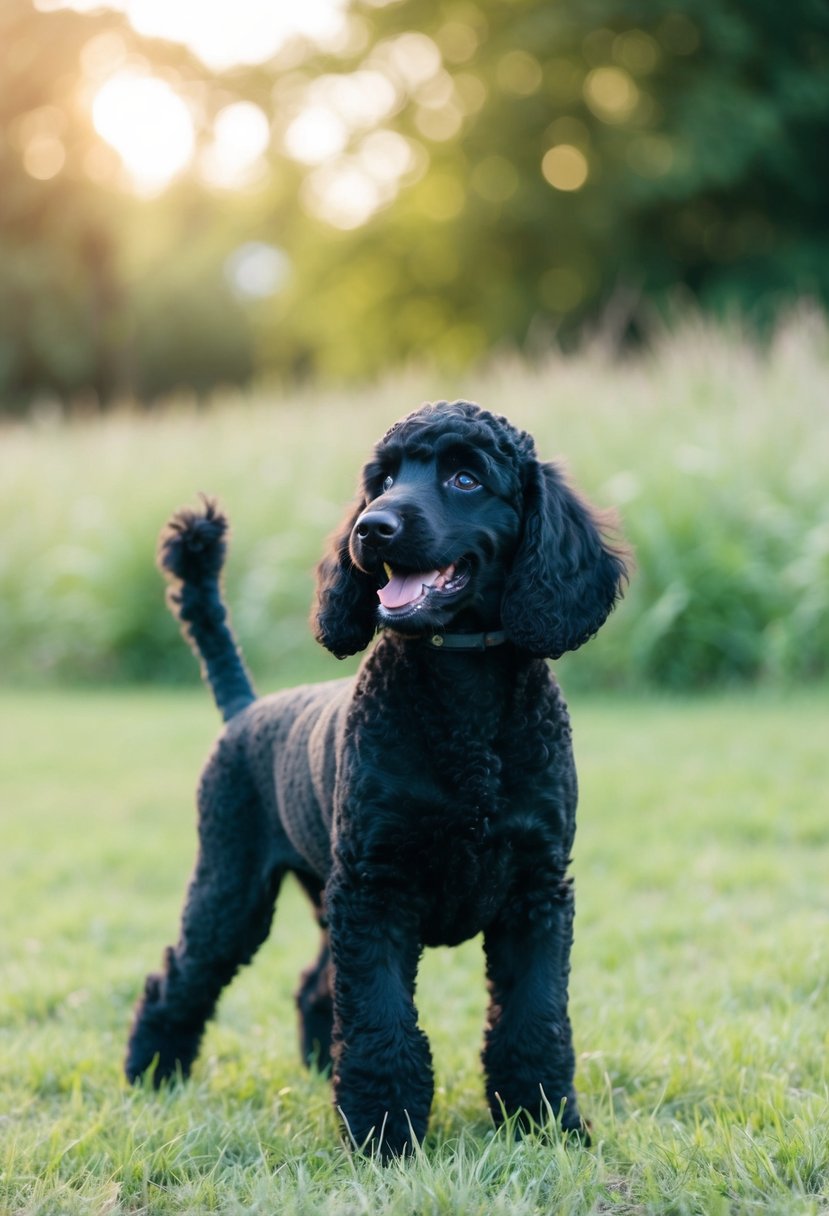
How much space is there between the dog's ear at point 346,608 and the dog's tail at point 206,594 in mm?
605

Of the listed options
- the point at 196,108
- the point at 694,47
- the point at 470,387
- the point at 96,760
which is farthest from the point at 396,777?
the point at 196,108

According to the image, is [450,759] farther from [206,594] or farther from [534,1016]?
[206,594]

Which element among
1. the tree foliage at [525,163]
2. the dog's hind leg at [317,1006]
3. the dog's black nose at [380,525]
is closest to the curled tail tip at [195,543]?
the dog's hind leg at [317,1006]

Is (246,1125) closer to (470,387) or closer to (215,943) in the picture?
(215,943)

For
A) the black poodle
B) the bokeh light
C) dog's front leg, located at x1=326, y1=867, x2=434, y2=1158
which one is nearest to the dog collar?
the black poodle

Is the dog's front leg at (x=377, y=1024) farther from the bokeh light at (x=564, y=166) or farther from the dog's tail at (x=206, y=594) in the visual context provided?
the bokeh light at (x=564, y=166)

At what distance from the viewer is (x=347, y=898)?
9.20ft

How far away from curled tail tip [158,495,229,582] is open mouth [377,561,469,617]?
934mm

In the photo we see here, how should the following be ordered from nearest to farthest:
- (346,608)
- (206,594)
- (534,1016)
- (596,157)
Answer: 1. (534,1016)
2. (346,608)
3. (206,594)
4. (596,157)

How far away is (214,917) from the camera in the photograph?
342 centimetres

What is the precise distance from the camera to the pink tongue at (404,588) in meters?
2.76

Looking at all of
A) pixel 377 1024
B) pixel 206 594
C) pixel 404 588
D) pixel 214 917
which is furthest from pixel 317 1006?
pixel 404 588

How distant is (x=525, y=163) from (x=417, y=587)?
921 inches

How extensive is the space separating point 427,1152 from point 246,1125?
43cm
